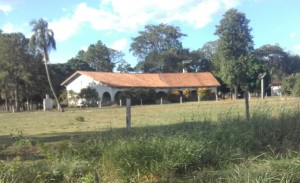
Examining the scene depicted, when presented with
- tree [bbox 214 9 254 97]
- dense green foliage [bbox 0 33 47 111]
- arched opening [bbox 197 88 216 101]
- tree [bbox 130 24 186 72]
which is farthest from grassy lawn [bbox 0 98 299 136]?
tree [bbox 130 24 186 72]

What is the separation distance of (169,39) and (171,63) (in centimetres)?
703

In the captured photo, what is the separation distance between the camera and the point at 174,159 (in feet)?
25.0

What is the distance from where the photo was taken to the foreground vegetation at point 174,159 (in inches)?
275

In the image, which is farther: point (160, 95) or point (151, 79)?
point (151, 79)

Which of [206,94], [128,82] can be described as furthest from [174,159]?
[206,94]

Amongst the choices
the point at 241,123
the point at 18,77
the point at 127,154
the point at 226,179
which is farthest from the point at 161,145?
the point at 18,77

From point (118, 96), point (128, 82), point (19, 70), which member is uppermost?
point (19, 70)

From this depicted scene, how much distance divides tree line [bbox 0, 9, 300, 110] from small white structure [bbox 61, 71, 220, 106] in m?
2.80

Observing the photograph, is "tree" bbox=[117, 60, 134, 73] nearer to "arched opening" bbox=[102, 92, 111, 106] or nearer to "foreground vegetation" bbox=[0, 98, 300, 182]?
"arched opening" bbox=[102, 92, 111, 106]

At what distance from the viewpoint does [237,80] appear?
76.6 m

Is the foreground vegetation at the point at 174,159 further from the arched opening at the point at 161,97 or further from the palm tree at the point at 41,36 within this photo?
the arched opening at the point at 161,97

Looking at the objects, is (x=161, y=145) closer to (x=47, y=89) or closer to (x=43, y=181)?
(x=43, y=181)

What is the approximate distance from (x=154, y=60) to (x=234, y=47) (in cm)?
2083

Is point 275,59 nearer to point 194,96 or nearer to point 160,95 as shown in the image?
point 194,96
